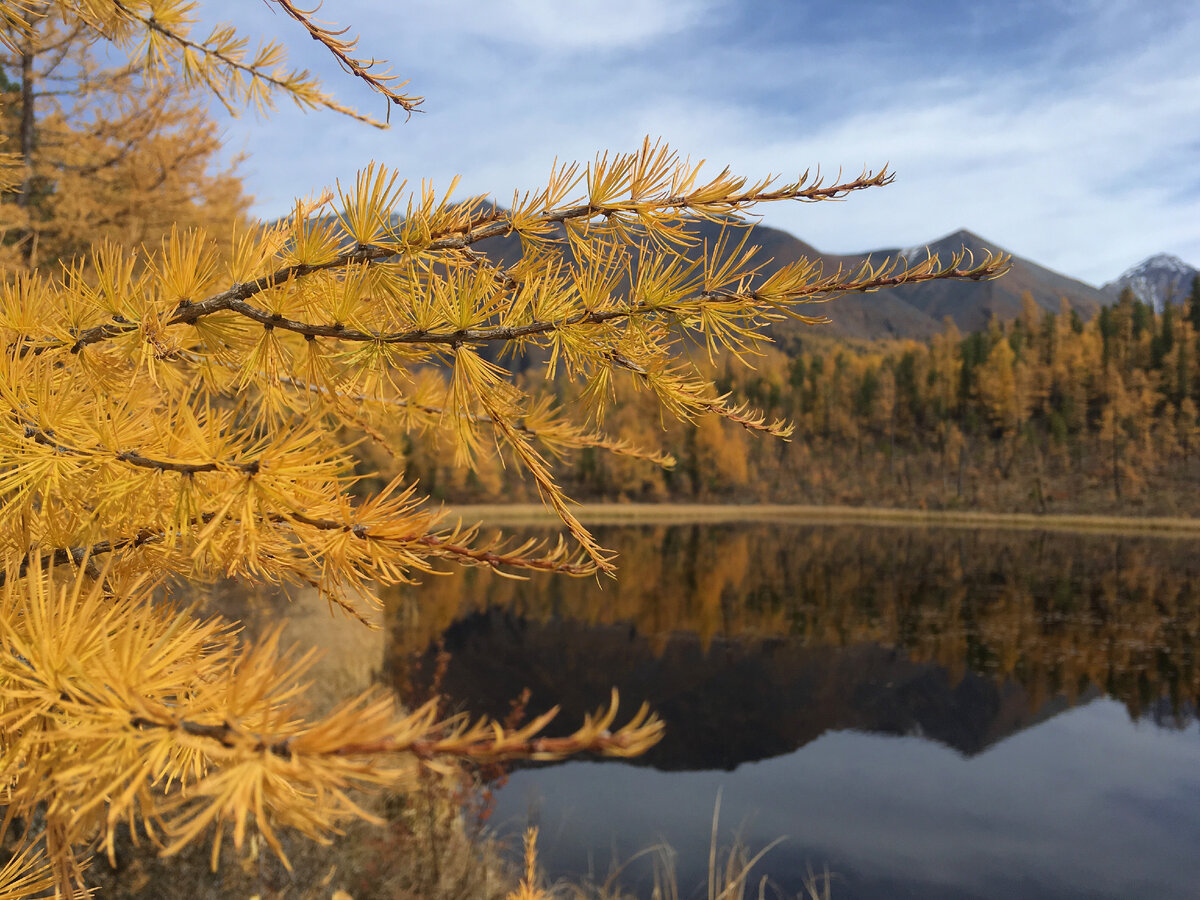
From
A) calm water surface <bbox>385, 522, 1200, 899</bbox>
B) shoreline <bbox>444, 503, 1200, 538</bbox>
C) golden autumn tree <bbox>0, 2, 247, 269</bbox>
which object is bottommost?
calm water surface <bbox>385, 522, 1200, 899</bbox>

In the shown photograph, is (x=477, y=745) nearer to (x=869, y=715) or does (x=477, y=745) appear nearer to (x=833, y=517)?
(x=869, y=715)

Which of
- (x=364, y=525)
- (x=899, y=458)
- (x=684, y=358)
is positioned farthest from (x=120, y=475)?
(x=899, y=458)

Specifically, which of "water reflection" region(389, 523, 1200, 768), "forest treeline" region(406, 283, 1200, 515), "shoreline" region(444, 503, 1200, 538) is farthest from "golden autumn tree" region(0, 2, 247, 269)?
"forest treeline" region(406, 283, 1200, 515)

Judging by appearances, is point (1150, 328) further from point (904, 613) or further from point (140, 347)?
point (140, 347)

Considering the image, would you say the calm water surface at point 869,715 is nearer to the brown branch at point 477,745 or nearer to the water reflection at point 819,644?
the water reflection at point 819,644

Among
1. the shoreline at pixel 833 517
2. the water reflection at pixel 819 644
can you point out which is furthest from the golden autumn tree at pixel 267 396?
the shoreline at pixel 833 517

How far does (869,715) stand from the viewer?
13398mm

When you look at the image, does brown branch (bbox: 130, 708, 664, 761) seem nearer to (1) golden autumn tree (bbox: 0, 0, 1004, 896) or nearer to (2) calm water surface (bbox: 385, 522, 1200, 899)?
(1) golden autumn tree (bbox: 0, 0, 1004, 896)

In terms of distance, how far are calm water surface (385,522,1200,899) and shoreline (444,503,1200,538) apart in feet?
67.3

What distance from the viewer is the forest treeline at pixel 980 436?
56.7m

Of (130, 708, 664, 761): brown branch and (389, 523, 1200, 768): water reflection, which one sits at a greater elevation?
(130, 708, 664, 761): brown branch

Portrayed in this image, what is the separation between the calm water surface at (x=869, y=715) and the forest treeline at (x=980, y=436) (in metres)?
32.7

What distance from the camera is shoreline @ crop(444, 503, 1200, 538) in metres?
44.7

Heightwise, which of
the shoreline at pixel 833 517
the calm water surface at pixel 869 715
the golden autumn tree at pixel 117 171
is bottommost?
the calm water surface at pixel 869 715
